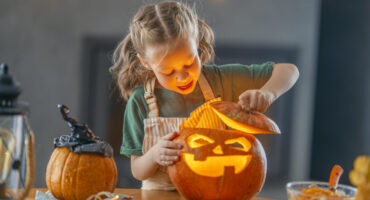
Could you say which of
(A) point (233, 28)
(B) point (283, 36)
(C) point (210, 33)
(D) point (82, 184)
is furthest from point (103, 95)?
(D) point (82, 184)

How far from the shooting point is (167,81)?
1.22 m

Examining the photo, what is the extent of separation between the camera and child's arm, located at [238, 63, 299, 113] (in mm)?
993

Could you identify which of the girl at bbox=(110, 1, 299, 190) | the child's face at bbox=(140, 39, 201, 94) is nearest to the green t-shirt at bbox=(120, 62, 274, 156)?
the girl at bbox=(110, 1, 299, 190)

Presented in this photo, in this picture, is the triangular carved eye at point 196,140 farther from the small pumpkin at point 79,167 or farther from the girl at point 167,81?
the small pumpkin at point 79,167

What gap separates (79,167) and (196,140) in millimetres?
282

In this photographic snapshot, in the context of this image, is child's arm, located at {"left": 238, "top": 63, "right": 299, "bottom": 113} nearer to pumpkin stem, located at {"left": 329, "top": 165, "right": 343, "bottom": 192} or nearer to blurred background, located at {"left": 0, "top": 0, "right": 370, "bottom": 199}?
pumpkin stem, located at {"left": 329, "top": 165, "right": 343, "bottom": 192}

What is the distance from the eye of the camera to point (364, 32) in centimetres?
298

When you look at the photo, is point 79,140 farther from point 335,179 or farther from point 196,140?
point 335,179

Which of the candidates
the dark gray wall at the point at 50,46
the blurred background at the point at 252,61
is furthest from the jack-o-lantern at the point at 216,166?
the dark gray wall at the point at 50,46

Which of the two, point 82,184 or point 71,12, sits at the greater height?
point 71,12

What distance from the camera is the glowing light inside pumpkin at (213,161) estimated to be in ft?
3.19

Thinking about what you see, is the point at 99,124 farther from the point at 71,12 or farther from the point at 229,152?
the point at 229,152

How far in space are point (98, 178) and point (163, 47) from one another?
0.42m

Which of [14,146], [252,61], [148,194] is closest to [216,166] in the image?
[148,194]
